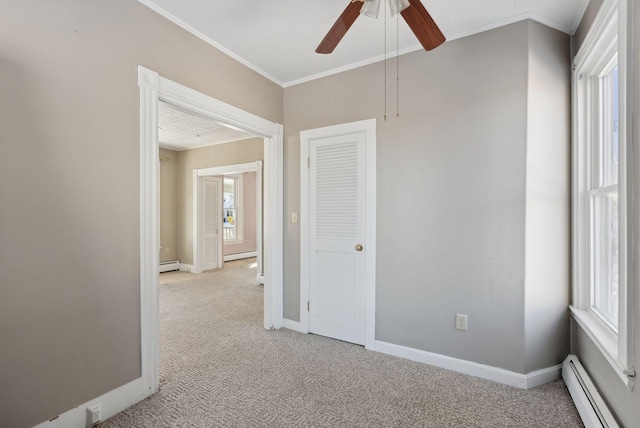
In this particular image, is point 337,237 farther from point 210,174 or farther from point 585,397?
point 210,174

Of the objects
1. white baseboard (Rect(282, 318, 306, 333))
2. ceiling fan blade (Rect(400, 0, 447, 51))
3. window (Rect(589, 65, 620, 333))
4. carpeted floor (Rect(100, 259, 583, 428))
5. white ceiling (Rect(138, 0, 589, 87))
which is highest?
white ceiling (Rect(138, 0, 589, 87))

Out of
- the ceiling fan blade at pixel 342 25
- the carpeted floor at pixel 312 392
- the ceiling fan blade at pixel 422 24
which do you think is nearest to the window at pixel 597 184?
the carpeted floor at pixel 312 392

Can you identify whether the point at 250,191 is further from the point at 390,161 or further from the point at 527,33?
the point at 527,33

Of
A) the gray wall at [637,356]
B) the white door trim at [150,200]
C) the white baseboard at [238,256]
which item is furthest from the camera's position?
the white baseboard at [238,256]

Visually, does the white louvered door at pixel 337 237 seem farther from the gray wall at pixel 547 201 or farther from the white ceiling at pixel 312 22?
the gray wall at pixel 547 201

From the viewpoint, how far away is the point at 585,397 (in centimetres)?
179

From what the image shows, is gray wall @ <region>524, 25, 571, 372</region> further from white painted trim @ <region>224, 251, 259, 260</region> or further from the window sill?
white painted trim @ <region>224, 251, 259, 260</region>

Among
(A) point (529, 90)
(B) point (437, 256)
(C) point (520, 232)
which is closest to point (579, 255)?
(C) point (520, 232)

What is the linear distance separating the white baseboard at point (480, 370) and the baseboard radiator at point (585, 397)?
13 centimetres

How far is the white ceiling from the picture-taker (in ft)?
6.55

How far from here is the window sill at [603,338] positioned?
1.42m

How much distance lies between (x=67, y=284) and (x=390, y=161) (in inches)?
92.1

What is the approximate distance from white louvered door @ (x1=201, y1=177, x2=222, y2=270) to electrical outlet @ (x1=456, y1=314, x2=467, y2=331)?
5179mm

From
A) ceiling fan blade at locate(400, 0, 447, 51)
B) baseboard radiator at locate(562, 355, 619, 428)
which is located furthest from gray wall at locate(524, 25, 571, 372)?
ceiling fan blade at locate(400, 0, 447, 51)
